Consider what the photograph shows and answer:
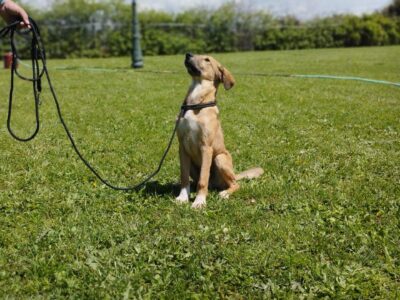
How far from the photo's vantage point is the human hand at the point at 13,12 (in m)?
4.22

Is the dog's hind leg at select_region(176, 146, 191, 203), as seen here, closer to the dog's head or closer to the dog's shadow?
the dog's shadow

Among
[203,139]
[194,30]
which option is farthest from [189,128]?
[194,30]

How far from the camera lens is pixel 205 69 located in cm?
509

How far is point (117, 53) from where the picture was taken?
100 feet

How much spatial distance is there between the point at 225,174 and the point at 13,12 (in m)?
2.71

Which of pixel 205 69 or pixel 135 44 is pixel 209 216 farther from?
pixel 135 44

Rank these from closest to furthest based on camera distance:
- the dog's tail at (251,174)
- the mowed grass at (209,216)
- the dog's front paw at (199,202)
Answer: the mowed grass at (209,216), the dog's front paw at (199,202), the dog's tail at (251,174)

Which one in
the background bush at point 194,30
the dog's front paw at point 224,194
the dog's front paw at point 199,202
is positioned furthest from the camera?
the background bush at point 194,30

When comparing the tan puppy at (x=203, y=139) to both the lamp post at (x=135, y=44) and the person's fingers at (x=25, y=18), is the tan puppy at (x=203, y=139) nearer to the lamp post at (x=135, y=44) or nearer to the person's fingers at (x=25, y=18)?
the person's fingers at (x=25, y=18)

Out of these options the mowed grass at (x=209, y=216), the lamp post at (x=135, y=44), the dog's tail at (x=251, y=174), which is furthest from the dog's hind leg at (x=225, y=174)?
the lamp post at (x=135, y=44)

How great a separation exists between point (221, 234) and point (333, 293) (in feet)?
3.86

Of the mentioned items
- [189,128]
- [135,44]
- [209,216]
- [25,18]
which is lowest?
[209,216]

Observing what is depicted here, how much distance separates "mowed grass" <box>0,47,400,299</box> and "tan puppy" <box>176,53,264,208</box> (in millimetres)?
225

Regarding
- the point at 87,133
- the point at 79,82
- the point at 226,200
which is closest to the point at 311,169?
the point at 226,200
